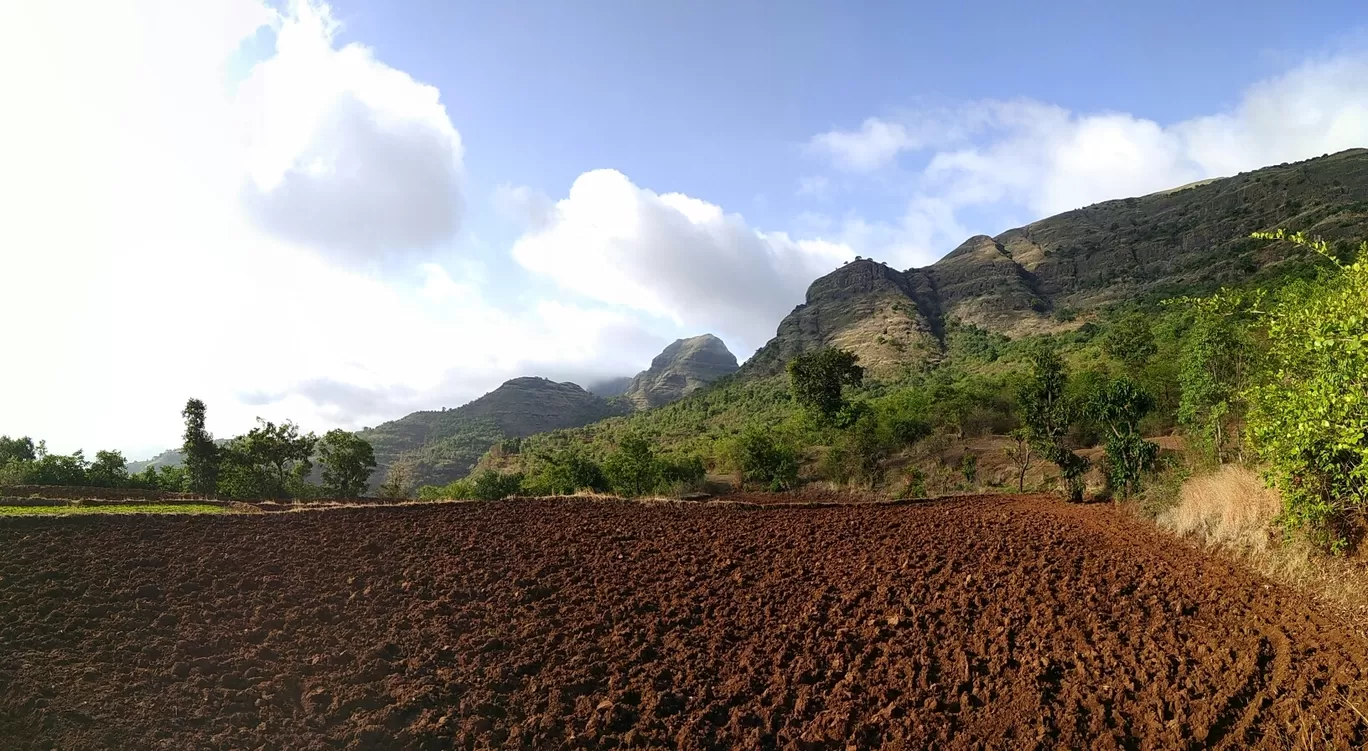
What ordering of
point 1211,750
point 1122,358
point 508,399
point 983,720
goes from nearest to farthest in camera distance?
point 1211,750 < point 983,720 < point 1122,358 < point 508,399

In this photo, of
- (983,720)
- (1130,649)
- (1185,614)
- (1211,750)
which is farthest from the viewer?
(1185,614)

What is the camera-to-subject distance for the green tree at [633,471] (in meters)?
30.5

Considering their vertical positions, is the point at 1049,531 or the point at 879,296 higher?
the point at 879,296

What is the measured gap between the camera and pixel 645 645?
25.7ft

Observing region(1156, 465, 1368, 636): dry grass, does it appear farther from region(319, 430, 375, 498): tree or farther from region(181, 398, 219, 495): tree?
region(181, 398, 219, 495): tree

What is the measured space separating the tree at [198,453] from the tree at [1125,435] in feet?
145

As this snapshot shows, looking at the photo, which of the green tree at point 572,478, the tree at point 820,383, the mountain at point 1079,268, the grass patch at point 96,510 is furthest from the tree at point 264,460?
the mountain at point 1079,268

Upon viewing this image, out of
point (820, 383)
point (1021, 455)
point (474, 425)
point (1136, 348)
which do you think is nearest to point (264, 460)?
point (820, 383)

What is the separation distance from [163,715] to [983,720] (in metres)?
7.84

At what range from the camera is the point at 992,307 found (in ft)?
331

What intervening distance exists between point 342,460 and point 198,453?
27.7 feet

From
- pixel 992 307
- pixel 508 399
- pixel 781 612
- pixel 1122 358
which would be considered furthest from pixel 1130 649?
pixel 508 399

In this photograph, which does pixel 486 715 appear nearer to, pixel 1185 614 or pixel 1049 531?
pixel 1185 614

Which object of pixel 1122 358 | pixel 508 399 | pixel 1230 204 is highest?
pixel 1230 204
